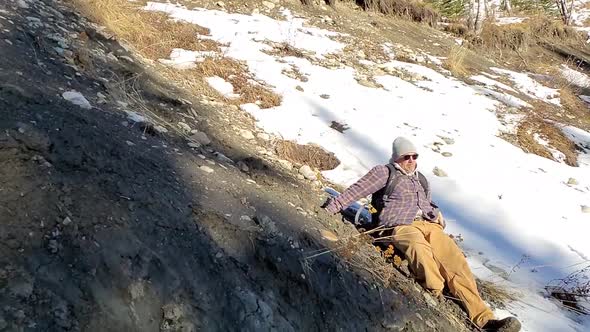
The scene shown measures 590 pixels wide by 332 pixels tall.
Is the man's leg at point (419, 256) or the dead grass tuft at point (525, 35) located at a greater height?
the dead grass tuft at point (525, 35)

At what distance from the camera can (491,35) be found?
14984 mm

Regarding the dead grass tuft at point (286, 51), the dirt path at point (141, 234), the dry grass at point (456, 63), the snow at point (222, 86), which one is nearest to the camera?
the dirt path at point (141, 234)

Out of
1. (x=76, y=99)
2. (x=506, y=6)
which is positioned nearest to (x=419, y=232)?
(x=76, y=99)

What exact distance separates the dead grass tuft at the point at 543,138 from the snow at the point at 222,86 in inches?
186

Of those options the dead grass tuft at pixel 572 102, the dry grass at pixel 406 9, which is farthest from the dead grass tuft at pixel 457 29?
the dead grass tuft at pixel 572 102

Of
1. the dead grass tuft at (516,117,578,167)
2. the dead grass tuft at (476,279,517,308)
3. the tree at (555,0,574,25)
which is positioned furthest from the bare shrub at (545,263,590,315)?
the tree at (555,0,574,25)

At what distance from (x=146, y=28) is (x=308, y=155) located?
3694 millimetres

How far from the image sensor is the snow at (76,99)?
376 cm

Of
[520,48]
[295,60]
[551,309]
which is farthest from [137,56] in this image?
[520,48]

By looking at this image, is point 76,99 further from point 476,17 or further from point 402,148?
point 476,17

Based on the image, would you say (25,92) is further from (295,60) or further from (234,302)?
(295,60)

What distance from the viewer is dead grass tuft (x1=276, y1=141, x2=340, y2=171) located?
578 centimetres

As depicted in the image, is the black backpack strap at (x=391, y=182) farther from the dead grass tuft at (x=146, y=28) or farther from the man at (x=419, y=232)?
the dead grass tuft at (x=146, y=28)

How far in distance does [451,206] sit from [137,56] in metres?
4.55
